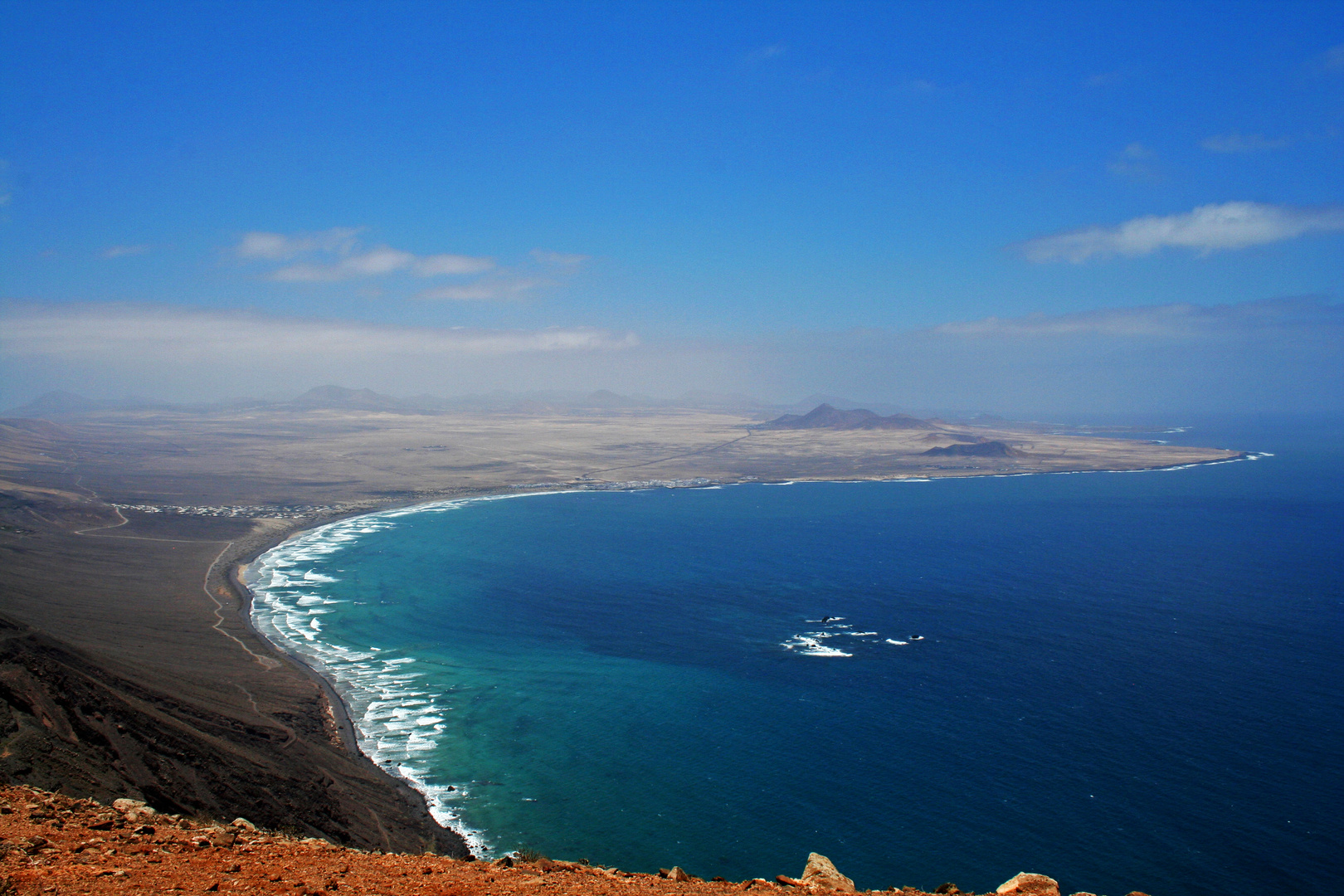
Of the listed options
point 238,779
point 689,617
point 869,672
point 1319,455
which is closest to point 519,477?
point 689,617

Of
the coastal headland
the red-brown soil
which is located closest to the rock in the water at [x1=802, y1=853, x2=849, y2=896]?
the red-brown soil

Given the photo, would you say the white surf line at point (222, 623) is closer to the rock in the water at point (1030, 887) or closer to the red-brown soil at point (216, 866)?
the red-brown soil at point (216, 866)

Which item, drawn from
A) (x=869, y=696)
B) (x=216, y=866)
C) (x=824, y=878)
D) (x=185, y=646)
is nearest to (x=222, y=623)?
(x=185, y=646)

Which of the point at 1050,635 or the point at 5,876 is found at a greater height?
the point at 5,876

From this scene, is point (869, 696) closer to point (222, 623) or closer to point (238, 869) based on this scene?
point (238, 869)

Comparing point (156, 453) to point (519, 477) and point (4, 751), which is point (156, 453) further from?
point (4, 751)

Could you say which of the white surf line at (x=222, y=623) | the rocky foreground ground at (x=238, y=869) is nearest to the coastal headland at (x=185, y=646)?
the white surf line at (x=222, y=623)

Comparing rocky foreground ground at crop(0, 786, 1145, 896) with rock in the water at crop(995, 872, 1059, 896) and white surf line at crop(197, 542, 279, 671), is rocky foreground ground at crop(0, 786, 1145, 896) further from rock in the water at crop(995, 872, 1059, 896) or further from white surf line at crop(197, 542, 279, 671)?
white surf line at crop(197, 542, 279, 671)
